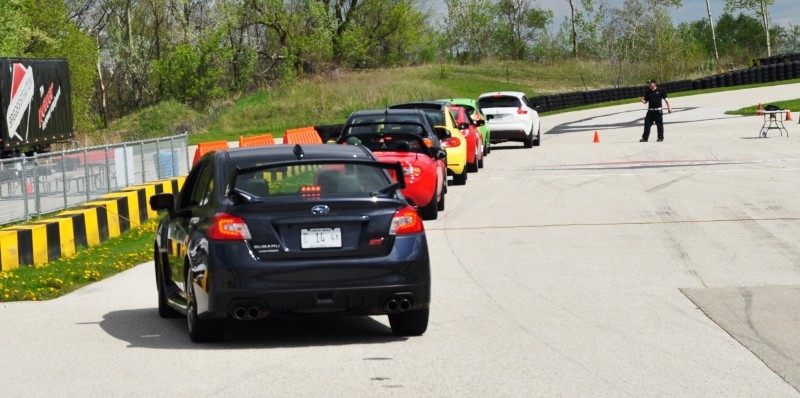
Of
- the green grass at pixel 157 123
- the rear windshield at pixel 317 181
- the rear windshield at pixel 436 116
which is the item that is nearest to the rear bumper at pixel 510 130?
the rear windshield at pixel 436 116

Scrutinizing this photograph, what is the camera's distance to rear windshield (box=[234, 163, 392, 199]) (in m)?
9.47

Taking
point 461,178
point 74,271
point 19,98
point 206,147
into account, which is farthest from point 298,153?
point 19,98

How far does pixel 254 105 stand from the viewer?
70562mm

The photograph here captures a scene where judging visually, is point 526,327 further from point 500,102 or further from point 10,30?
point 10,30

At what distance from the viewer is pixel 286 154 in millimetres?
9836

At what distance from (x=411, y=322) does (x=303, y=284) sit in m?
0.99

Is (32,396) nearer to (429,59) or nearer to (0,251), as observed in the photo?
(0,251)

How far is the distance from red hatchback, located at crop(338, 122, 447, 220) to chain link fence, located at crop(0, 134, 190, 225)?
5654 millimetres

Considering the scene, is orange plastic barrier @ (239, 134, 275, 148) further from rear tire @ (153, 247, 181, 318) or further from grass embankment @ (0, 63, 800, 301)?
rear tire @ (153, 247, 181, 318)

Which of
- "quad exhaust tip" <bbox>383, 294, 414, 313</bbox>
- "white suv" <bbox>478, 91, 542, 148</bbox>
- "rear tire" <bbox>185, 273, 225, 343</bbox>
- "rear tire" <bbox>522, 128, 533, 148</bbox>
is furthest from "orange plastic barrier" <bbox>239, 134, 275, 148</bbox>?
"quad exhaust tip" <bbox>383, 294, 414, 313</bbox>

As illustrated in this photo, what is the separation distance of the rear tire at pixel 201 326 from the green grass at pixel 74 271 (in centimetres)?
380

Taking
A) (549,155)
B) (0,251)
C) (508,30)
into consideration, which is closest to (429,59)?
(508,30)

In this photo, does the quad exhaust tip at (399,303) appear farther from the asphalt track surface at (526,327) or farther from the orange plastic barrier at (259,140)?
the orange plastic barrier at (259,140)

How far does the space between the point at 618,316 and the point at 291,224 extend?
2.87m
